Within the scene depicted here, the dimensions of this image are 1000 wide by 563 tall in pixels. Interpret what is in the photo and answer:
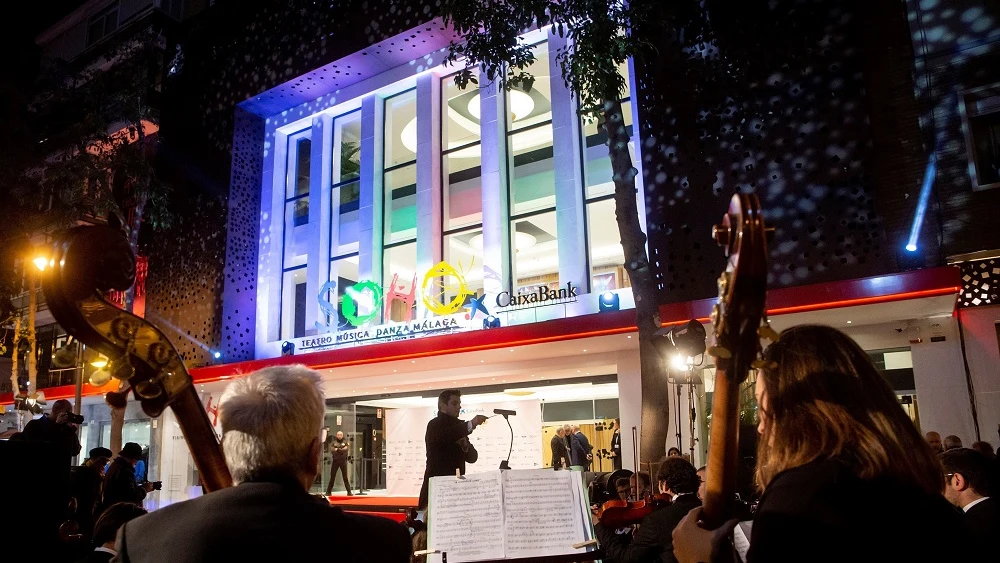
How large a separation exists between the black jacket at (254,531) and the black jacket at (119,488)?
636cm

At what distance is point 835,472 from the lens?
150 cm

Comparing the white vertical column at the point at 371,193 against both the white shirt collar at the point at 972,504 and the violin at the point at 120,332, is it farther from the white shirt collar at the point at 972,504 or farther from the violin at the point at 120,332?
the violin at the point at 120,332

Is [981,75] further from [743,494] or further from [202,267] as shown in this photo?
[202,267]

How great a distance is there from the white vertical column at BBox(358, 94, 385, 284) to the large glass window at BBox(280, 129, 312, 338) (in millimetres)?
2036

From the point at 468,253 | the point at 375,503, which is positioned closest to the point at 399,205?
the point at 468,253

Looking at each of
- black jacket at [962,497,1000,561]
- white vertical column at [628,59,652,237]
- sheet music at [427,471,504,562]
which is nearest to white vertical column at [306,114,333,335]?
white vertical column at [628,59,652,237]

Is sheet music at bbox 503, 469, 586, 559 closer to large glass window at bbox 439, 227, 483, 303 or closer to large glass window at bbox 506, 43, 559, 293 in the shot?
large glass window at bbox 506, 43, 559, 293

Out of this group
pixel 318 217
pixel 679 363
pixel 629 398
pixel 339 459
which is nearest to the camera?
pixel 679 363

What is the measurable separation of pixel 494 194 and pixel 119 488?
992 cm

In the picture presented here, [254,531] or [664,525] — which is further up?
[254,531]

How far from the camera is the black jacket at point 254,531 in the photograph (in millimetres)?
1648

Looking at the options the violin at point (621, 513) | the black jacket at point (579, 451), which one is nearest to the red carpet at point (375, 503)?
the black jacket at point (579, 451)

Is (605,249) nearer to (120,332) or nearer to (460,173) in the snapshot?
(460,173)

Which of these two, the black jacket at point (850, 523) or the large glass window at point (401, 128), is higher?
the large glass window at point (401, 128)
